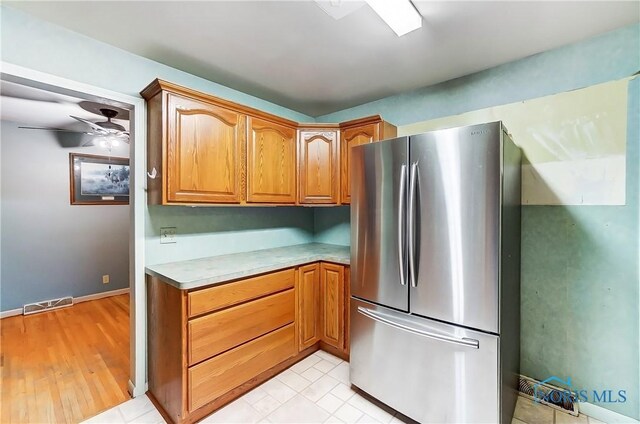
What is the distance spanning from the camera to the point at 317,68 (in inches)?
82.7

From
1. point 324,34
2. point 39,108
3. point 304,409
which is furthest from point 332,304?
point 39,108

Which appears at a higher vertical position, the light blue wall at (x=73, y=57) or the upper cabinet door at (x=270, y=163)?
the light blue wall at (x=73, y=57)

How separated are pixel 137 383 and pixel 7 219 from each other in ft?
9.93

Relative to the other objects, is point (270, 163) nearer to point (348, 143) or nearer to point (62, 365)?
point (348, 143)

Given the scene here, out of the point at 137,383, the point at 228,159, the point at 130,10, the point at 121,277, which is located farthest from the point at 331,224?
the point at 121,277

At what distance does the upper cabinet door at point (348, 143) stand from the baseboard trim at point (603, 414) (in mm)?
2109

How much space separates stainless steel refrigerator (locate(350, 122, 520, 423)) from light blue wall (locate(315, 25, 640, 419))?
25 cm

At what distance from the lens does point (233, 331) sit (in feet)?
5.80

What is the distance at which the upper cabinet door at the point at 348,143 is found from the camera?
242cm

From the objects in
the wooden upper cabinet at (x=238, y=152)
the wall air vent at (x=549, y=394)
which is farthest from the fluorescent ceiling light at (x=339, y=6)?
the wall air vent at (x=549, y=394)

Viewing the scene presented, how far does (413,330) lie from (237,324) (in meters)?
1.12

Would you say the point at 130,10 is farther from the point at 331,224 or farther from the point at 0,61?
the point at 331,224

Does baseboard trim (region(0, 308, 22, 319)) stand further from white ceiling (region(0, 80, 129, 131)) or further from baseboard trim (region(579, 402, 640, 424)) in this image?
baseboard trim (region(579, 402, 640, 424))

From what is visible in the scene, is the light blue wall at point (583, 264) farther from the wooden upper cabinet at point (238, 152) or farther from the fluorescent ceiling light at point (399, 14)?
the wooden upper cabinet at point (238, 152)
